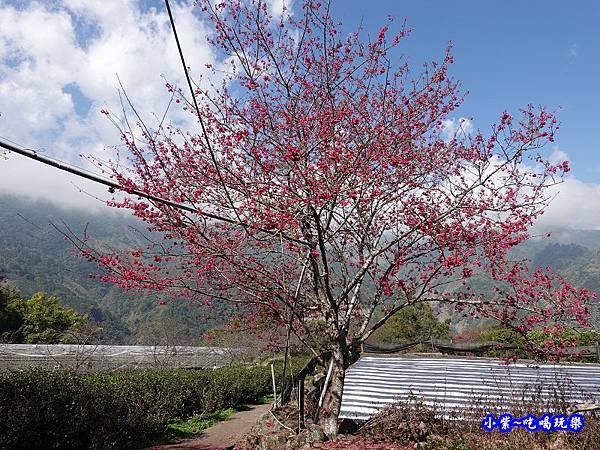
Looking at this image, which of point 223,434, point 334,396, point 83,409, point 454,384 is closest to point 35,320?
point 223,434

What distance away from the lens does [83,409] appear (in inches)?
331

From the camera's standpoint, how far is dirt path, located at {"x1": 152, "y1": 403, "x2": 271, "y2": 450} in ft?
32.2

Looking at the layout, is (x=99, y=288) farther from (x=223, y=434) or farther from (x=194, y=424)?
(x=223, y=434)

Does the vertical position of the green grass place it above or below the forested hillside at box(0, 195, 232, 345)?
below

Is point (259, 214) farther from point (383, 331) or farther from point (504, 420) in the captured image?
point (383, 331)

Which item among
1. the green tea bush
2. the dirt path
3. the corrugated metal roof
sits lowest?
the dirt path

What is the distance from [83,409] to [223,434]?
4101 millimetres

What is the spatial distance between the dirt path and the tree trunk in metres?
3.51

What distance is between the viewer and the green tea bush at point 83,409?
7492mm

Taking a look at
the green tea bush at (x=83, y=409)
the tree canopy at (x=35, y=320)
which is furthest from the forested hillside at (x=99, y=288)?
the green tea bush at (x=83, y=409)

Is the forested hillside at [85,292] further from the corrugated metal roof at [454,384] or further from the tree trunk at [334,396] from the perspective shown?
the tree trunk at [334,396]

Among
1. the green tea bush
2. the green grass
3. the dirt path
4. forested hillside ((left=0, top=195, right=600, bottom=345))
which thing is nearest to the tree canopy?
forested hillside ((left=0, top=195, right=600, bottom=345))

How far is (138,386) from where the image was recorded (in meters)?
11.2

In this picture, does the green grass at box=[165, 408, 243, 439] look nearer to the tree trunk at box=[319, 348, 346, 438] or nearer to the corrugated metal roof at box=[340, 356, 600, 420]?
the corrugated metal roof at box=[340, 356, 600, 420]
